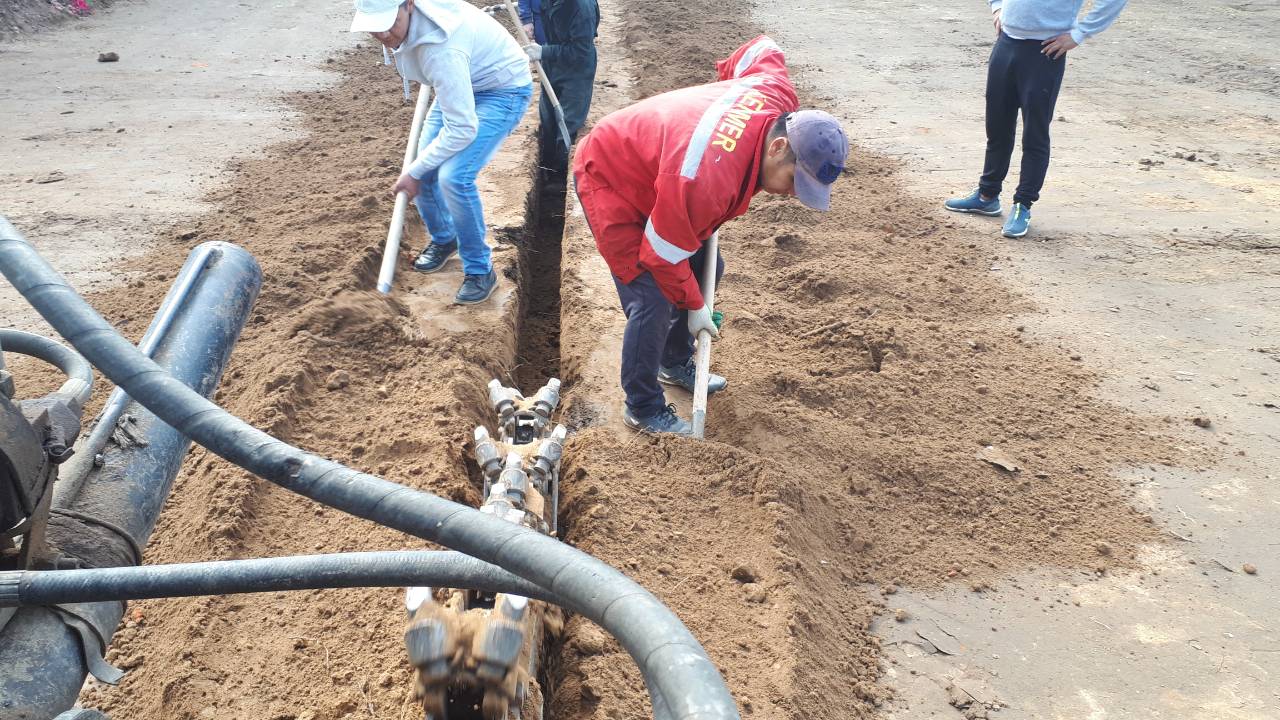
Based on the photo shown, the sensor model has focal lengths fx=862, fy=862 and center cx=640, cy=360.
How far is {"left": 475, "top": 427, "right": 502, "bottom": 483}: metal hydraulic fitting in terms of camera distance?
2932 mm

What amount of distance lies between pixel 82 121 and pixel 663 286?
637cm

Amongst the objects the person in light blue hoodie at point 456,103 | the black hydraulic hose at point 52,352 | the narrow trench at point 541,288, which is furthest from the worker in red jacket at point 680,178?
the black hydraulic hose at point 52,352

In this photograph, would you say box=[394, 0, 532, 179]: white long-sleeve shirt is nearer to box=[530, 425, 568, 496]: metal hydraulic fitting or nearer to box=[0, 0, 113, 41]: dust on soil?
box=[530, 425, 568, 496]: metal hydraulic fitting

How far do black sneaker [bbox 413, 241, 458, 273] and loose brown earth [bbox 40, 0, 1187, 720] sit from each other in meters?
0.16

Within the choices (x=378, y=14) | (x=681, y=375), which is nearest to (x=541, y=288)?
(x=681, y=375)

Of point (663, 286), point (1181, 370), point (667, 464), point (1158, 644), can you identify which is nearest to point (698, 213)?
point (663, 286)

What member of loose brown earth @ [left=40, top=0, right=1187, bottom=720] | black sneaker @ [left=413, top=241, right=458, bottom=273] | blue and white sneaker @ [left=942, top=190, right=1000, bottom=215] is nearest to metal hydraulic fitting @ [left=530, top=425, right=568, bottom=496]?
loose brown earth @ [left=40, top=0, right=1187, bottom=720]

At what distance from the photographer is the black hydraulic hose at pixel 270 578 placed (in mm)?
1284

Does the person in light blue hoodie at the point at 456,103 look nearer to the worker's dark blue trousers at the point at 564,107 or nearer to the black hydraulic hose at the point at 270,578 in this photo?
the worker's dark blue trousers at the point at 564,107

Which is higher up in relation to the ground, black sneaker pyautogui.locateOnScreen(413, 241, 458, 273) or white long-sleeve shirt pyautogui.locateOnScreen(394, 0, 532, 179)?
white long-sleeve shirt pyautogui.locateOnScreen(394, 0, 532, 179)

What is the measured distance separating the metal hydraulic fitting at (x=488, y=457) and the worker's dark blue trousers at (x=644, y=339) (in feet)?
2.93

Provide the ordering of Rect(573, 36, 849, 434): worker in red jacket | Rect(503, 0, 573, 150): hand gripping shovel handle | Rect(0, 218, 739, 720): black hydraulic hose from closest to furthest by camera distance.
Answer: Rect(0, 218, 739, 720): black hydraulic hose < Rect(573, 36, 849, 434): worker in red jacket < Rect(503, 0, 573, 150): hand gripping shovel handle

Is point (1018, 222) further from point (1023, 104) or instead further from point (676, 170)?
point (676, 170)

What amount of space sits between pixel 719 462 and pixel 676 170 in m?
1.18
